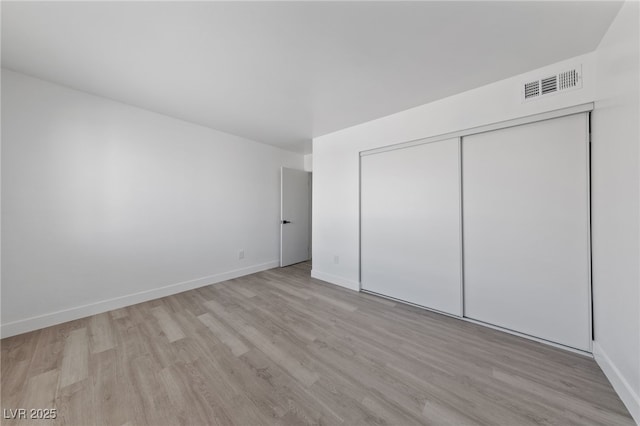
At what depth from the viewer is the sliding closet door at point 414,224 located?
2.29 m

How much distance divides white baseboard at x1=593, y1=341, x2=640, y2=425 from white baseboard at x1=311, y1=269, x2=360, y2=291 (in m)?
2.13

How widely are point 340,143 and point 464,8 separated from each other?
2084 millimetres

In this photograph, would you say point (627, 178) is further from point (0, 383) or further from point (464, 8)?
point (0, 383)

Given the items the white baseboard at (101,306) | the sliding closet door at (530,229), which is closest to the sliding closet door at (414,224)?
the sliding closet door at (530,229)

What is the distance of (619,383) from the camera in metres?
1.30

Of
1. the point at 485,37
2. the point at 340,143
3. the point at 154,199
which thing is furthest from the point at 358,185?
the point at 154,199

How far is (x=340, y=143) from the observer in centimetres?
329

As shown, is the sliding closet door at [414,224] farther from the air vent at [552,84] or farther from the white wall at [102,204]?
the white wall at [102,204]

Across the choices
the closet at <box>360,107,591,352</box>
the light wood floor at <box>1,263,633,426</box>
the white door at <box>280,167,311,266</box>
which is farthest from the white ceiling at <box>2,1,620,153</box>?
the light wood floor at <box>1,263,633,426</box>

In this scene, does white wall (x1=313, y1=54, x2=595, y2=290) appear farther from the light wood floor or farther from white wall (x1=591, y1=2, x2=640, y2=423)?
the light wood floor

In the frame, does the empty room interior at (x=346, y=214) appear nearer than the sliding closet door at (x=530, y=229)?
Yes

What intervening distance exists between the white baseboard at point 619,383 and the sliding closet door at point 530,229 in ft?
0.44

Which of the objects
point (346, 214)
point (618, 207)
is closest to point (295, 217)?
point (346, 214)

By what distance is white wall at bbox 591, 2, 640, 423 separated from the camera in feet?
3.86
